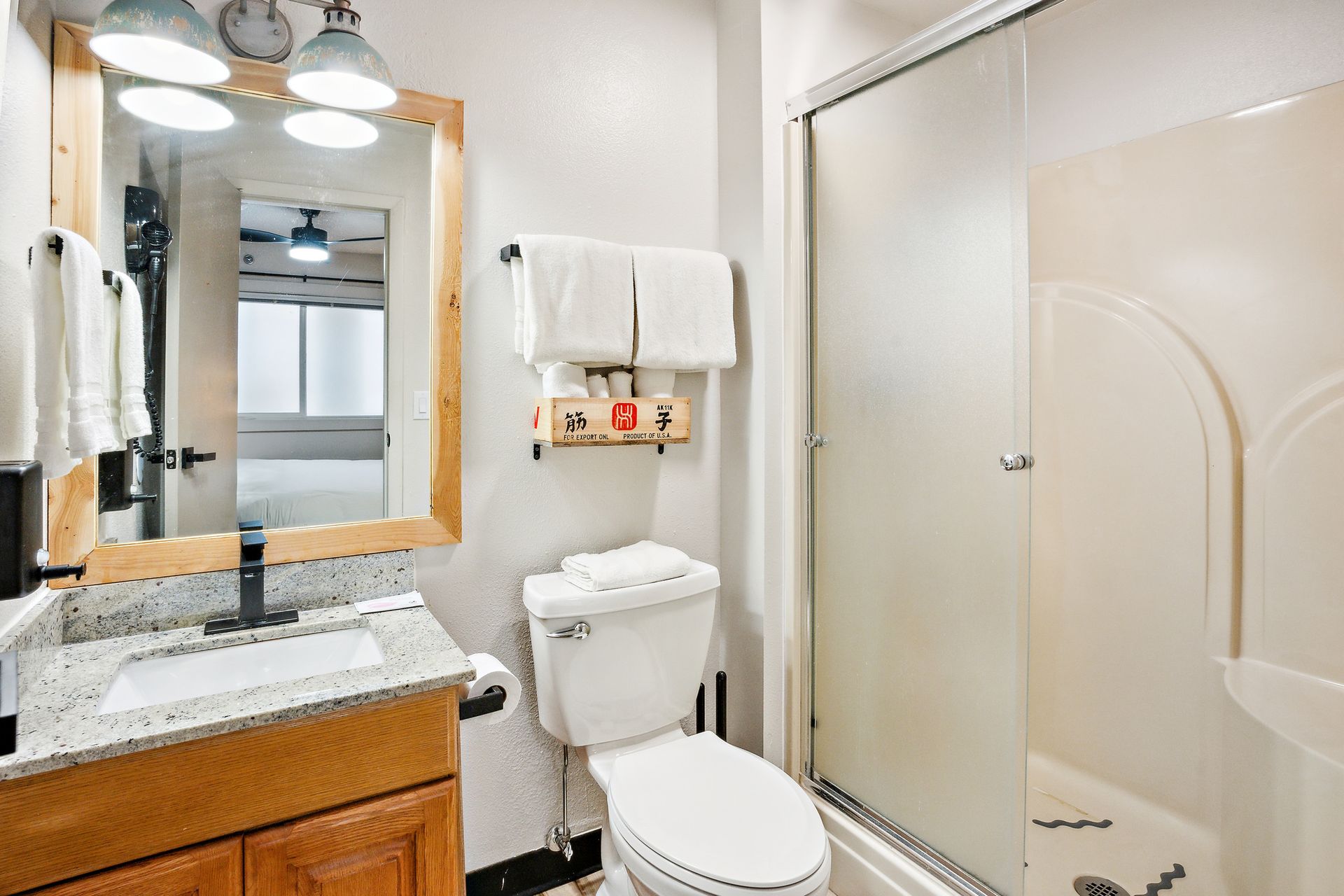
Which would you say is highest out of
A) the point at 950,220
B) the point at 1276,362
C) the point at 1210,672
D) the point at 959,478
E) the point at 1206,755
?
the point at 950,220

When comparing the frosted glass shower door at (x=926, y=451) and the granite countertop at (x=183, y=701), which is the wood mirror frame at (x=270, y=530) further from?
the frosted glass shower door at (x=926, y=451)

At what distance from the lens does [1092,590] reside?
1.91m

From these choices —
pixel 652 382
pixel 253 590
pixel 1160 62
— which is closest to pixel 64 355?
pixel 253 590

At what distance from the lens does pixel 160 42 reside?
1116 mm

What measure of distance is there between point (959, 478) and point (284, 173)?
1.49m

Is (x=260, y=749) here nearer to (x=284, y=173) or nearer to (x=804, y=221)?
(x=284, y=173)

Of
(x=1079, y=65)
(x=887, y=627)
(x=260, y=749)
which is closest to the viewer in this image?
(x=260, y=749)

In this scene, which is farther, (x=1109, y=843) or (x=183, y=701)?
(x=1109, y=843)

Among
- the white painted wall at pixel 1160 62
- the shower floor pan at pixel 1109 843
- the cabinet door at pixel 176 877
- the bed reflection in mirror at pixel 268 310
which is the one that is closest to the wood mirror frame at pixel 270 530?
the bed reflection in mirror at pixel 268 310

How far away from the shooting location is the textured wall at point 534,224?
5.16 feet

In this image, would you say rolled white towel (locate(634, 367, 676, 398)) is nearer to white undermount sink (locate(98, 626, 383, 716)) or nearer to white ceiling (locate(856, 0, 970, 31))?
white undermount sink (locate(98, 626, 383, 716))

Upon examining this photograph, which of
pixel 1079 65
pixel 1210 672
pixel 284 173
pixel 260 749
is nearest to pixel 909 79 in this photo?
pixel 1079 65

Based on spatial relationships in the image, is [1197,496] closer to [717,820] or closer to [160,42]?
[717,820]

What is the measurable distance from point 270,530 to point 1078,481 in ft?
6.66
